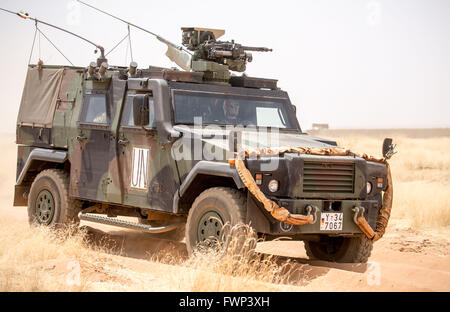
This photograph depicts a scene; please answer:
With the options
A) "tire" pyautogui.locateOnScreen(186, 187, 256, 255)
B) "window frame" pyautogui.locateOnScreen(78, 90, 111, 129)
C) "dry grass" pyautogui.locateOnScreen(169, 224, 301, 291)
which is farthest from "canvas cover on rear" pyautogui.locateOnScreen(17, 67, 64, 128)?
"dry grass" pyautogui.locateOnScreen(169, 224, 301, 291)

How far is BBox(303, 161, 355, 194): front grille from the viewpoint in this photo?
8.35 metres

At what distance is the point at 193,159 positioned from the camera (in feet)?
29.2

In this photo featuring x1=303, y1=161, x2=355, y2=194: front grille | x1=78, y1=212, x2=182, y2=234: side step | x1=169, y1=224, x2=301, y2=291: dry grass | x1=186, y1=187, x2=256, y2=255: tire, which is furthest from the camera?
x1=78, y1=212, x2=182, y2=234: side step

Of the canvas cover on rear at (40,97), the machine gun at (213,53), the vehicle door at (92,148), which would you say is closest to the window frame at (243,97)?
the machine gun at (213,53)

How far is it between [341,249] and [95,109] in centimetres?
385

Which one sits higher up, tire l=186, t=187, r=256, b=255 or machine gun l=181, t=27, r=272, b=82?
machine gun l=181, t=27, r=272, b=82

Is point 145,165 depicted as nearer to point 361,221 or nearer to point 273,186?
point 273,186

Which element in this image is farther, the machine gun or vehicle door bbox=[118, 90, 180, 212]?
the machine gun

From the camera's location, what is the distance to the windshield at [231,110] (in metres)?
9.56

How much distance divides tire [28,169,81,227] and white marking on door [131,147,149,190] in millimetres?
1630

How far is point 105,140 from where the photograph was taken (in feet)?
33.9

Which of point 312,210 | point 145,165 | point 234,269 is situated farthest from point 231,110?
point 234,269

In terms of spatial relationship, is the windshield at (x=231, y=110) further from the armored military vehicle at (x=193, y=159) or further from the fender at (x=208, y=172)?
the fender at (x=208, y=172)

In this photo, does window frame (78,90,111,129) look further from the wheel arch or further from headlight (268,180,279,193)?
headlight (268,180,279,193)
